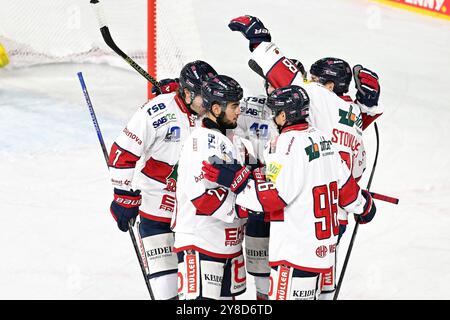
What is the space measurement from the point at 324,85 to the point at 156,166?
0.87 meters

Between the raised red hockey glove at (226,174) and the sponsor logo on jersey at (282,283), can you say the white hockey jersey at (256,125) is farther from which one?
the sponsor logo on jersey at (282,283)

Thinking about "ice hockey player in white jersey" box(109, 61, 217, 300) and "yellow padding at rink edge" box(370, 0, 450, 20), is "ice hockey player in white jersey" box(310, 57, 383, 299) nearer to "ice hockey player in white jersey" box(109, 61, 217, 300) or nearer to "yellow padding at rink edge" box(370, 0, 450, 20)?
"ice hockey player in white jersey" box(109, 61, 217, 300)

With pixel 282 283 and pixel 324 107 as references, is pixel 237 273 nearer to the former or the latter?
pixel 282 283

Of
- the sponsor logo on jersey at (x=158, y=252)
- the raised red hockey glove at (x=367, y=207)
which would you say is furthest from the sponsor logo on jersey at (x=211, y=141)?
the sponsor logo on jersey at (x=158, y=252)

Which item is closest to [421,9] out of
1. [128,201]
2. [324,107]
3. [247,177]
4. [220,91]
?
[324,107]

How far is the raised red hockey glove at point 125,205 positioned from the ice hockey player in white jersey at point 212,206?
0.92 feet

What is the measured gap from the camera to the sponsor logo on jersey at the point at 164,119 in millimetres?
4211

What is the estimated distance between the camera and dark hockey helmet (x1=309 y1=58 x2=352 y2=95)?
4293 millimetres

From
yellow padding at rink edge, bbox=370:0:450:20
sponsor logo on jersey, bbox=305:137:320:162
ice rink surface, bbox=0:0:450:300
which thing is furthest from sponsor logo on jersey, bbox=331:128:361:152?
yellow padding at rink edge, bbox=370:0:450:20

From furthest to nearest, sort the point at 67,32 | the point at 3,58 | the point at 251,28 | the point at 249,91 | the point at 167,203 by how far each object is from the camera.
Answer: the point at 67,32, the point at 3,58, the point at 249,91, the point at 167,203, the point at 251,28

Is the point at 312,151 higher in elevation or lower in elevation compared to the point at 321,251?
higher

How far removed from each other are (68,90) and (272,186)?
4.77 meters

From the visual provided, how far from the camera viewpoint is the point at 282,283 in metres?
3.77

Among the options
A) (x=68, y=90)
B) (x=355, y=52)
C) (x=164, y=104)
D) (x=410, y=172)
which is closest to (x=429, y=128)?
(x=410, y=172)
